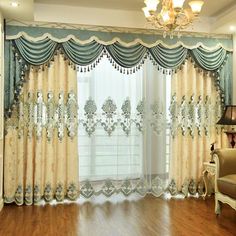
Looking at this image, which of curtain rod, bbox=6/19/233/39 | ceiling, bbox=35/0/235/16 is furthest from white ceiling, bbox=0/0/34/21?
ceiling, bbox=35/0/235/16

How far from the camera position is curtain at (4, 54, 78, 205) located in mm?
4520

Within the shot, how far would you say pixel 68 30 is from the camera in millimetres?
4668

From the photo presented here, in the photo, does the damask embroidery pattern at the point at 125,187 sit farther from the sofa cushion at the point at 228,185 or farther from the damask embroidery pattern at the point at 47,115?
the sofa cushion at the point at 228,185

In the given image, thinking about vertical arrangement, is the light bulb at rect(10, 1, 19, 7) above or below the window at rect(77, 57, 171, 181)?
above

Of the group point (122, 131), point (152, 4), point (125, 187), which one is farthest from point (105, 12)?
point (125, 187)

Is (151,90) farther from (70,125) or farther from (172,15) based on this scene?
(172,15)

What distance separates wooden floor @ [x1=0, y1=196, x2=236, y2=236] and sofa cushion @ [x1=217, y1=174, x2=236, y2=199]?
34cm

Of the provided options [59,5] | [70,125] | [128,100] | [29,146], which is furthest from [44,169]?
[59,5]

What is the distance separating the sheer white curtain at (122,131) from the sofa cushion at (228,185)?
1.12 m

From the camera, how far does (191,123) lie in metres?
5.13

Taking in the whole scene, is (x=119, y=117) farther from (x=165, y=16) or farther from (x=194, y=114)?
(x=165, y=16)

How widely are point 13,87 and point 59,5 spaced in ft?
4.30

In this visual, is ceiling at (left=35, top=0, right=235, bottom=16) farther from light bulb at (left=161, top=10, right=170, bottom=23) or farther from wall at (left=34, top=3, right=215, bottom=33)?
light bulb at (left=161, top=10, right=170, bottom=23)

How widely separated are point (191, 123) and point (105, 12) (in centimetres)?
212
